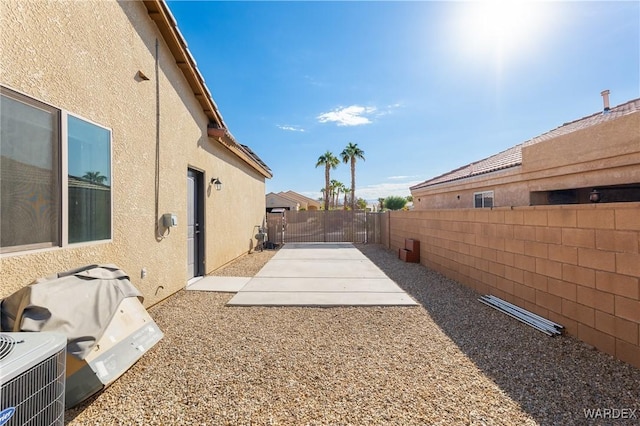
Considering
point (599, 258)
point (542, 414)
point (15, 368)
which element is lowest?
point (542, 414)

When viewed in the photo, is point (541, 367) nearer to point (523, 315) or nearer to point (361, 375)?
point (523, 315)

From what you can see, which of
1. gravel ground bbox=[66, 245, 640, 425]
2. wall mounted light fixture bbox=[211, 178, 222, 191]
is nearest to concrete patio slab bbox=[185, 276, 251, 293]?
gravel ground bbox=[66, 245, 640, 425]

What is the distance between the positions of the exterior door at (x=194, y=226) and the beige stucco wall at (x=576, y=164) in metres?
9.80

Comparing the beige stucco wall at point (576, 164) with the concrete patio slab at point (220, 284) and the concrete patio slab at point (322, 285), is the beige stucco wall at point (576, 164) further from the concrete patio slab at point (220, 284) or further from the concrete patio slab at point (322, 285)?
the concrete patio slab at point (220, 284)

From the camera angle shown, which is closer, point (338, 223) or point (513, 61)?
point (513, 61)

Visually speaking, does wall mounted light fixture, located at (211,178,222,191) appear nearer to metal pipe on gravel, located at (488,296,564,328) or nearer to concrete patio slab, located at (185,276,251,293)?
concrete patio slab, located at (185,276,251,293)

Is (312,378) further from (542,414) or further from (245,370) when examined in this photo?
(542,414)

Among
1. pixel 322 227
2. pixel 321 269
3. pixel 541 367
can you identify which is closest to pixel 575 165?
pixel 541 367

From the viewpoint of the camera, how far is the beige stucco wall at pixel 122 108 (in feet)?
10.5

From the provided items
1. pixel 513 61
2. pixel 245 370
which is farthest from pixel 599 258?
pixel 513 61

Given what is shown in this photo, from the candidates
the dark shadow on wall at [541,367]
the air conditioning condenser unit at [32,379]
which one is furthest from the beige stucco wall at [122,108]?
the dark shadow on wall at [541,367]

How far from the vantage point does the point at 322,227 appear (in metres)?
17.7

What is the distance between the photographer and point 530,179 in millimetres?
8680

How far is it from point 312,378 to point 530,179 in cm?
896
